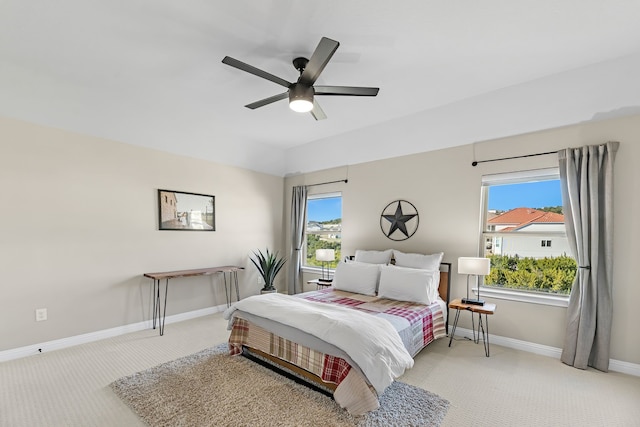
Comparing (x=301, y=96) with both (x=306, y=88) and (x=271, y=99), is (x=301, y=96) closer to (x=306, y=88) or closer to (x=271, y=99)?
(x=306, y=88)

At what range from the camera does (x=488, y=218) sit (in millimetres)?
3623

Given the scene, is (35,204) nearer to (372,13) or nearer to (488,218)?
(372,13)

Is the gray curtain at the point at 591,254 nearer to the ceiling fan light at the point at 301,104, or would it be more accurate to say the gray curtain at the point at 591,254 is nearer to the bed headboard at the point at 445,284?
the bed headboard at the point at 445,284

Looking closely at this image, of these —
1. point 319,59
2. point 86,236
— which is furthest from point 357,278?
point 86,236

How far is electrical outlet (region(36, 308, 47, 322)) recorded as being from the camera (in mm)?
3072

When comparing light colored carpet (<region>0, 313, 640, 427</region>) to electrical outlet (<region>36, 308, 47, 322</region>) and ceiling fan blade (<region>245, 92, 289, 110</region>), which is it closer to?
electrical outlet (<region>36, 308, 47, 322</region>)

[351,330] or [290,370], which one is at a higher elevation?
[351,330]

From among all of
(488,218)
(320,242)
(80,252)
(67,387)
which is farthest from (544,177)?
(80,252)

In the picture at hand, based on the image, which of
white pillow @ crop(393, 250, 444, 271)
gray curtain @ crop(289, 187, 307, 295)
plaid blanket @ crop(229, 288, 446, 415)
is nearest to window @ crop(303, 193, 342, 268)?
gray curtain @ crop(289, 187, 307, 295)

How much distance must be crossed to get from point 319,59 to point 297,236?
3.80 m

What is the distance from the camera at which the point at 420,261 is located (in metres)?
3.69

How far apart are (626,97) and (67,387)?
224 inches

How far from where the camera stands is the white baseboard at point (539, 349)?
2652 millimetres

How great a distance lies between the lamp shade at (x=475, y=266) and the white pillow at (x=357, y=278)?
100cm
